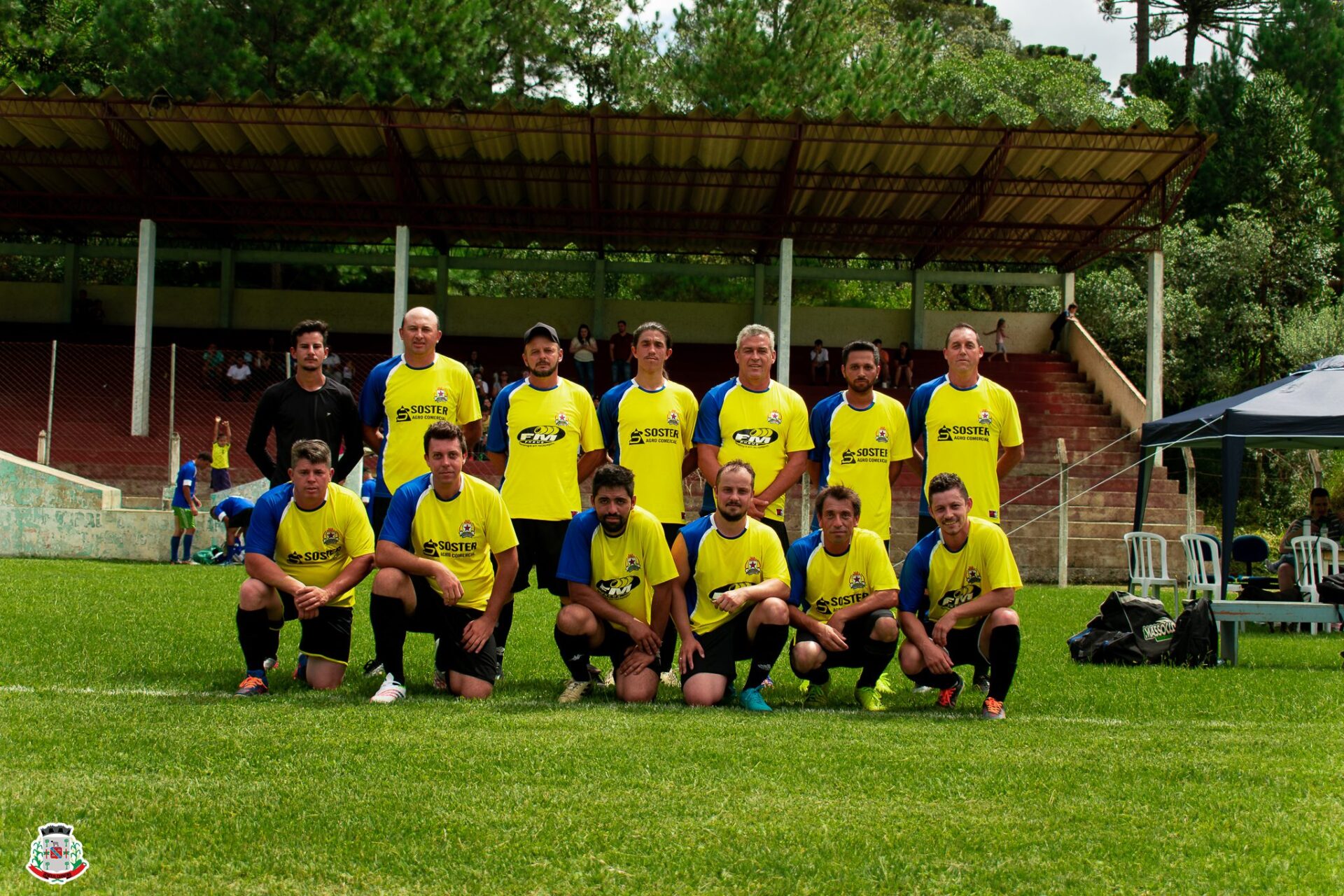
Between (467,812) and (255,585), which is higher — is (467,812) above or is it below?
below

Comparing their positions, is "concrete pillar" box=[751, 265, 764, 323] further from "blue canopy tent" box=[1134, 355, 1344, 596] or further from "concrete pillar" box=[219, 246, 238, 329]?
"blue canopy tent" box=[1134, 355, 1344, 596]

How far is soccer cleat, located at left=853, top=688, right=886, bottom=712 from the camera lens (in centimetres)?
632

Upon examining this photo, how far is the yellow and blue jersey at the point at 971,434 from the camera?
752 cm

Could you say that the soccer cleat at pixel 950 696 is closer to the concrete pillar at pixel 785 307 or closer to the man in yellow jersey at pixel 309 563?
the man in yellow jersey at pixel 309 563

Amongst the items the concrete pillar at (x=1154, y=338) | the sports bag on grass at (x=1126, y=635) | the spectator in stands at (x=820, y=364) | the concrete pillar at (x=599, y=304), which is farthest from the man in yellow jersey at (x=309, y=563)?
the concrete pillar at (x=599, y=304)

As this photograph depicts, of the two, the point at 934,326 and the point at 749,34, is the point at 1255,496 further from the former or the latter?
the point at 749,34

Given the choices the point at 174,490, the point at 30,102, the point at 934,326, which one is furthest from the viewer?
the point at 934,326

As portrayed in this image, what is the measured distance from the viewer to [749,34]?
34125 mm

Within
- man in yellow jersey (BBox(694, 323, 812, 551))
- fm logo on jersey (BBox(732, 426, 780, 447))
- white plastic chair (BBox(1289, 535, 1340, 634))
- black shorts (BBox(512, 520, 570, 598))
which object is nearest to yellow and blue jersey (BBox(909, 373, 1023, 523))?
man in yellow jersey (BBox(694, 323, 812, 551))

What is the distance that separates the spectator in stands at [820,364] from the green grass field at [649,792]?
21.4m

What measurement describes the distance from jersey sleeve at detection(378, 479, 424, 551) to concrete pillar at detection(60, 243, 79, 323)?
27827 millimetres

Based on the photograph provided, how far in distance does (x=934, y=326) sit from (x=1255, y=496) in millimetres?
10290

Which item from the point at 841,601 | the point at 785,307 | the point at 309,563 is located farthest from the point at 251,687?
the point at 785,307

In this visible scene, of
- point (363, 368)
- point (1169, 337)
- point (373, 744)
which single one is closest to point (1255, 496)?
point (1169, 337)
